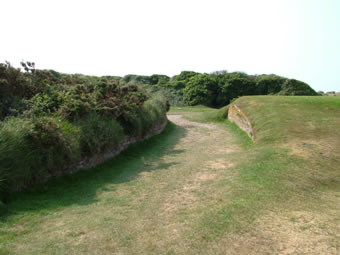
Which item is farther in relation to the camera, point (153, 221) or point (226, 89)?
point (226, 89)

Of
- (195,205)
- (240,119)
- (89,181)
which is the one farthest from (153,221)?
(240,119)

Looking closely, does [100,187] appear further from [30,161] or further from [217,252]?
[217,252]

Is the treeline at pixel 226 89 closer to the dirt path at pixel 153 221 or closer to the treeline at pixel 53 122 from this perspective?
the treeline at pixel 53 122

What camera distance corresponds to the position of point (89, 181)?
718 centimetres

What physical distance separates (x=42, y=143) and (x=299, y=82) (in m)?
34.6

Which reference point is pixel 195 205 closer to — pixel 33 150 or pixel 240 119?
pixel 33 150

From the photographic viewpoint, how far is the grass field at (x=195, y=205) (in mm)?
3967

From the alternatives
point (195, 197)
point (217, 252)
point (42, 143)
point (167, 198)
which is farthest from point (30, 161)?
point (217, 252)

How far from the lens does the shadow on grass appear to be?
216 inches

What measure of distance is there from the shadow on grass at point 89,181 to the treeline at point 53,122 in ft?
1.00

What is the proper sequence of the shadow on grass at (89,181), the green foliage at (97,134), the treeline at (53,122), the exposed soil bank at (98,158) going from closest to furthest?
the shadow on grass at (89,181) → the treeline at (53,122) → the exposed soil bank at (98,158) → the green foliage at (97,134)

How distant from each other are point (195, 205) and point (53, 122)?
158 inches

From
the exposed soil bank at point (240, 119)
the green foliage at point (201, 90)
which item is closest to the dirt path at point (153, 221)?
the exposed soil bank at point (240, 119)

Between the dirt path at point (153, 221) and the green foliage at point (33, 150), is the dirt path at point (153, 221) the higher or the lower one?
the lower one
